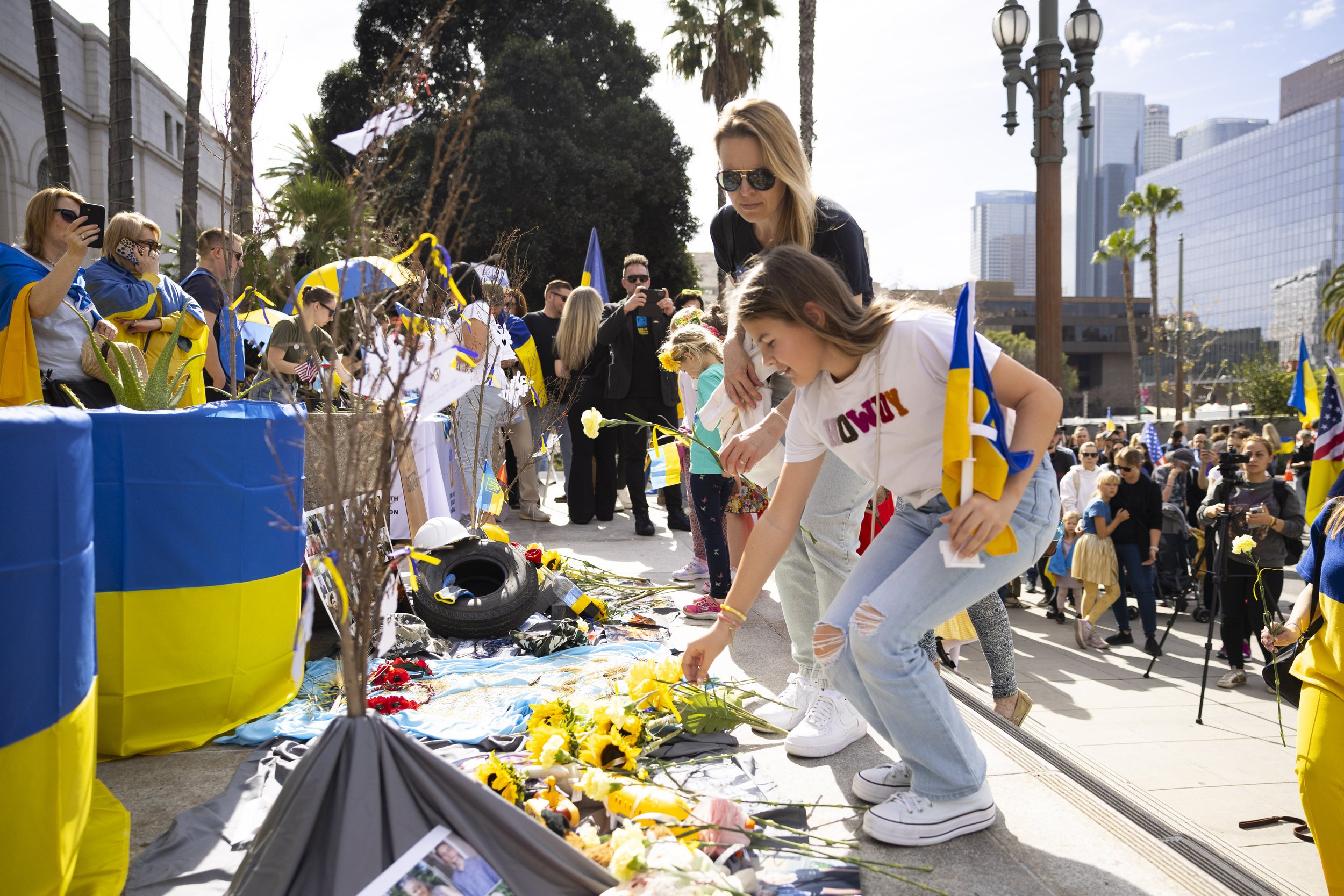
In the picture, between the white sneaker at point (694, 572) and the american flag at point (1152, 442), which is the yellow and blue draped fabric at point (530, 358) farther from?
the american flag at point (1152, 442)

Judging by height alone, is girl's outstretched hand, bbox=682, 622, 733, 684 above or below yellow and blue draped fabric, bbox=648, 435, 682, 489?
below

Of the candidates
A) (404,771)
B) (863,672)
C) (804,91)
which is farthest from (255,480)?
(804,91)

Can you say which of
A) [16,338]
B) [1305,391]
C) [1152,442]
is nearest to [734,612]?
[16,338]

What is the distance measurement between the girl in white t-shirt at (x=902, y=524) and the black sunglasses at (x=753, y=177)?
62cm

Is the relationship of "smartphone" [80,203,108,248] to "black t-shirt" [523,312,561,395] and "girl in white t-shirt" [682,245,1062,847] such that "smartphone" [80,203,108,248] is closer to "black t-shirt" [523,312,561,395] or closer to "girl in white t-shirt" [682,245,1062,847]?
"girl in white t-shirt" [682,245,1062,847]

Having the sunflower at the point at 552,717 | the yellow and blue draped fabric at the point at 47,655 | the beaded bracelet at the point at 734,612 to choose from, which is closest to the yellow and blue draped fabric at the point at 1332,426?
the beaded bracelet at the point at 734,612

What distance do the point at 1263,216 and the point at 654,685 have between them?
158 m

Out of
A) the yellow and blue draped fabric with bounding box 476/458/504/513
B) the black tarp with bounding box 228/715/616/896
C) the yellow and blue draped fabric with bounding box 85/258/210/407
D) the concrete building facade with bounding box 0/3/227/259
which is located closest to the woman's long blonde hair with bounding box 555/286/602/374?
the yellow and blue draped fabric with bounding box 476/458/504/513

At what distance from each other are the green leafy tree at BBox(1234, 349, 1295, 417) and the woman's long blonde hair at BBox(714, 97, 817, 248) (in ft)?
111

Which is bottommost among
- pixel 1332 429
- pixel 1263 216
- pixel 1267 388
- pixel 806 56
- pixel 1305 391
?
pixel 1332 429

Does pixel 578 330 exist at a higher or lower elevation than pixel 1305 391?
higher

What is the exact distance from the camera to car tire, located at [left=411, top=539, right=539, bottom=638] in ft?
14.0

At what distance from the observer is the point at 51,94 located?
8.68 m

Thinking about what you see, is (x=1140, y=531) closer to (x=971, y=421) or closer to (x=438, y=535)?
(x=438, y=535)
